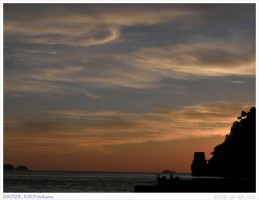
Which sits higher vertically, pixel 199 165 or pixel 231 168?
pixel 199 165

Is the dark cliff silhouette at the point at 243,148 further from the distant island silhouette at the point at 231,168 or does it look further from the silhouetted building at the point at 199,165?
the silhouetted building at the point at 199,165

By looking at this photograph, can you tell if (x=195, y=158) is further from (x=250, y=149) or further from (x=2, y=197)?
(x=2, y=197)

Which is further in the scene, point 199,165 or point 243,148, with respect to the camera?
point 199,165

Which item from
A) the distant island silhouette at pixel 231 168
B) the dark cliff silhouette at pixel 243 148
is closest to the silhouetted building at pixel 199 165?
the distant island silhouette at pixel 231 168

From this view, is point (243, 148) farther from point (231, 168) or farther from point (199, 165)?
point (199, 165)

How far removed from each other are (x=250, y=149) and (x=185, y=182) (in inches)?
1296

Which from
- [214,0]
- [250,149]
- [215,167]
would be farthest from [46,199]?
[215,167]

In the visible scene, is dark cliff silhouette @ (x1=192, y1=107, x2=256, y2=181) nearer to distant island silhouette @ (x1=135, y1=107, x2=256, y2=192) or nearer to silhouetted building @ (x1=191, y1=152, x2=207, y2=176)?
distant island silhouette @ (x1=135, y1=107, x2=256, y2=192)

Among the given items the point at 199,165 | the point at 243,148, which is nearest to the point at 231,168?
the point at 243,148

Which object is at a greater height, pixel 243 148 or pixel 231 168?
pixel 243 148

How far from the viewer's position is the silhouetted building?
165m

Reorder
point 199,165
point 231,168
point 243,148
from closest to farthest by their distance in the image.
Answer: point 243,148 → point 231,168 → point 199,165

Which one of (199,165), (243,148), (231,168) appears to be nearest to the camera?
(243,148)

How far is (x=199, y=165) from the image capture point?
165875 millimetres
